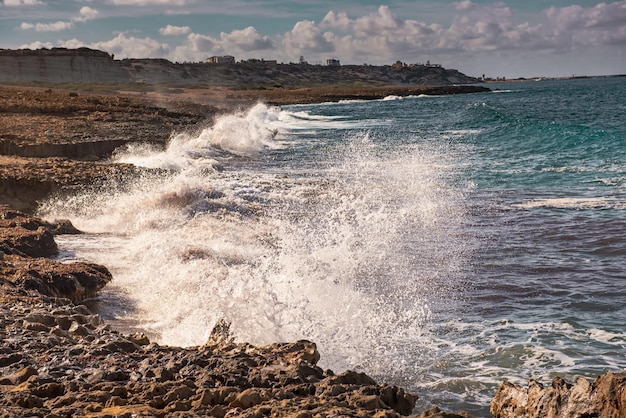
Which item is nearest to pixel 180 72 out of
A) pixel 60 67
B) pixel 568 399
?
pixel 60 67

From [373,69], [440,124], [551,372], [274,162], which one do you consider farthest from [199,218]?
[373,69]

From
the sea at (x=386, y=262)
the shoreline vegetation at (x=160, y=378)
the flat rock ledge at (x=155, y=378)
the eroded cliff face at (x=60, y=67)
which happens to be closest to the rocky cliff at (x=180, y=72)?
the eroded cliff face at (x=60, y=67)

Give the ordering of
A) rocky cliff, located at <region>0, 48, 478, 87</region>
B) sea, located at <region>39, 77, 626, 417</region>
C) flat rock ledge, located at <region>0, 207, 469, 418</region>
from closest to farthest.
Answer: flat rock ledge, located at <region>0, 207, 469, 418</region> < sea, located at <region>39, 77, 626, 417</region> < rocky cliff, located at <region>0, 48, 478, 87</region>

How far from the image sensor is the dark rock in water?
14.5 ft

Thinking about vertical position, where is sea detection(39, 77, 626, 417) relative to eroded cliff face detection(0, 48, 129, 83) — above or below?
below

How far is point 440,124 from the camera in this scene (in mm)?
43219

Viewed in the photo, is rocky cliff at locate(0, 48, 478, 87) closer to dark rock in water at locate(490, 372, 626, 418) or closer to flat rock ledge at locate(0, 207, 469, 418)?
flat rock ledge at locate(0, 207, 469, 418)

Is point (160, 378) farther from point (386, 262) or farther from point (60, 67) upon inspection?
point (60, 67)

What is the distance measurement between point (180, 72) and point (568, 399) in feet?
339

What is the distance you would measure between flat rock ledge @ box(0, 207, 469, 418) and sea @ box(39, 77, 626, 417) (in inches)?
47.0

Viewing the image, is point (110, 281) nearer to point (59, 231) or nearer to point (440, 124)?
point (59, 231)

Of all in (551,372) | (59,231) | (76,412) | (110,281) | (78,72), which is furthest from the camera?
(78,72)

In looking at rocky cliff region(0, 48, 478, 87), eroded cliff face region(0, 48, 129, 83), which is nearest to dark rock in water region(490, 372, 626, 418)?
eroded cliff face region(0, 48, 129, 83)

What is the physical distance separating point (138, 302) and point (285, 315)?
168 centimetres
